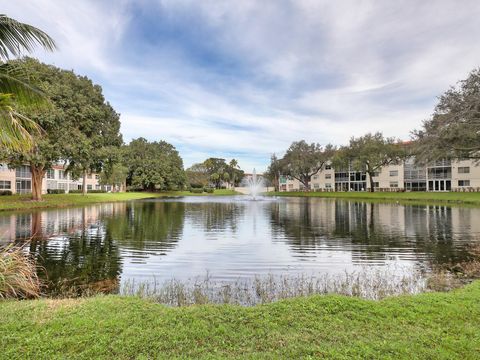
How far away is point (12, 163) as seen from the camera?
34219 millimetres

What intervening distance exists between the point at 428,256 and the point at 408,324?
8.61 meters

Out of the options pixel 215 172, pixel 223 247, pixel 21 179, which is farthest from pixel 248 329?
pixel 215 172

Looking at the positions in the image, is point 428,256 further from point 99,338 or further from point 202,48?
point 202,48

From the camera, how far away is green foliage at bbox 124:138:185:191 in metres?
76.6

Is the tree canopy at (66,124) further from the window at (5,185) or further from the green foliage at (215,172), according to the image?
the green foliage at (215,172)

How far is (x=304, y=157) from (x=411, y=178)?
2538cm

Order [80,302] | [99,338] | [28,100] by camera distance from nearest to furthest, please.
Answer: [99,338] < [80,302] < [28,100]

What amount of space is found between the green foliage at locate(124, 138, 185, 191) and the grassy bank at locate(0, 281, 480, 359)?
69418mm

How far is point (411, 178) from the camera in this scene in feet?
259

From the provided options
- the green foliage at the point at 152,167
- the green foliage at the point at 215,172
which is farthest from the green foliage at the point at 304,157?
the green foliage at the point at 215,172

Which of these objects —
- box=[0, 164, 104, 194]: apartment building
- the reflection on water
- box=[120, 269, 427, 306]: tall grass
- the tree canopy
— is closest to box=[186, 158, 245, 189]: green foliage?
box=[0, 164, 104, 194]: apartment building

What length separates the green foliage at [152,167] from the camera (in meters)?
76.6

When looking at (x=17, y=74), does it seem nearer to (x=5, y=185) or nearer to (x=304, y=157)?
(x=5, y=185)

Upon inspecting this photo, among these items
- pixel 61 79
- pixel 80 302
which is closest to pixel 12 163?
pixel 61 79
